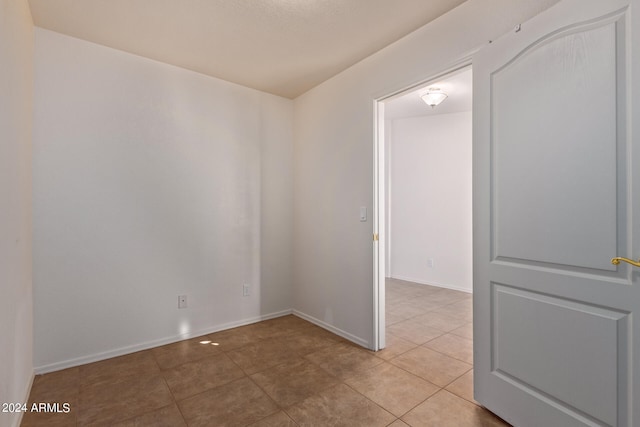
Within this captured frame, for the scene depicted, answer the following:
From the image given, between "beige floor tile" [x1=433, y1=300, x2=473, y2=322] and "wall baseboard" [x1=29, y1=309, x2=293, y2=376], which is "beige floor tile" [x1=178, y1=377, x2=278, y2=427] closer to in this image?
"wall baseboard" [x1=29, y1=309, x2=293, y2=376]

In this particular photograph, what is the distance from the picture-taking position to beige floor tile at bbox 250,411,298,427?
1717 millimetres

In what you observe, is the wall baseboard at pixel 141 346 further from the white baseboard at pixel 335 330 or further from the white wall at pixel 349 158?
the white wall at pixel 349 158

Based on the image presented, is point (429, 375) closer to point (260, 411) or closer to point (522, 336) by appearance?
point (522, 336)

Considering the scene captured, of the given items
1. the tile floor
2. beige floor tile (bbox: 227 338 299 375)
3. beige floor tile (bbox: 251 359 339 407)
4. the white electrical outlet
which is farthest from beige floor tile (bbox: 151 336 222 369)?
beige floor tile (bbox: 251 359 339 407)

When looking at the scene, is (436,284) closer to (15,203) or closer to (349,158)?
(349,158)

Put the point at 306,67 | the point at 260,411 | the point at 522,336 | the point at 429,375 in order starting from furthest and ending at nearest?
the point at 306,67
the point at 429,375
the point at 260,411
the point at 522,336

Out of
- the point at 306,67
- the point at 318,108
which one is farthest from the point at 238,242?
the point at 306,67

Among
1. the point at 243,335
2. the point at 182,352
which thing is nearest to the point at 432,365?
the point at 243,335

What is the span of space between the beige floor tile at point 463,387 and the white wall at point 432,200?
2.69 m

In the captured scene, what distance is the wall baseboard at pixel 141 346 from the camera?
7.61 feet

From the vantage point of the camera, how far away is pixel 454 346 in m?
2.73

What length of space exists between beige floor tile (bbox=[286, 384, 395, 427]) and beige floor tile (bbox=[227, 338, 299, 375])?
0.57 m

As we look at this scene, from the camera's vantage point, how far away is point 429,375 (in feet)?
7.35

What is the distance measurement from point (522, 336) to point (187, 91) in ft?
10.7
